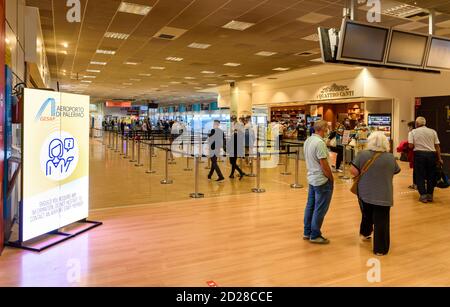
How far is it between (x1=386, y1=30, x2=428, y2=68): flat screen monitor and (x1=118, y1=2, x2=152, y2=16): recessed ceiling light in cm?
472

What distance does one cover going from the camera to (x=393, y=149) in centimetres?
1410

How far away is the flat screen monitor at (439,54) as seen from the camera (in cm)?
615

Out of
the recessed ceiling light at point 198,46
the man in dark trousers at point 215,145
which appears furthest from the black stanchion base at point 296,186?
the recessed ceiling light at point 198,46

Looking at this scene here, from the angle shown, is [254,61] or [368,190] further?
[254,61]

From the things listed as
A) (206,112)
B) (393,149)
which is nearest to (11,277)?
(393,149)

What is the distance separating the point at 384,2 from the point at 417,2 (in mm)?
Result: 550

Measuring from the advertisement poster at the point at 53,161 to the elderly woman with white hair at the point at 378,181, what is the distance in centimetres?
344

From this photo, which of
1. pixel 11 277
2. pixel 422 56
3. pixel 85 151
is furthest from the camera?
pixel 422 56

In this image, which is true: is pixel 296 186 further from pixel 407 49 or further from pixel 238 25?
pixel 238 25

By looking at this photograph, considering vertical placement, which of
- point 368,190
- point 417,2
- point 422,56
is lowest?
point 368,190

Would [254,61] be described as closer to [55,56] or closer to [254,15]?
[254,15]

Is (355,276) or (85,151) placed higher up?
(85,151)

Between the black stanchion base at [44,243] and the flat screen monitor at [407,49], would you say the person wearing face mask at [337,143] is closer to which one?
the flat screen monitor at [407,49]
